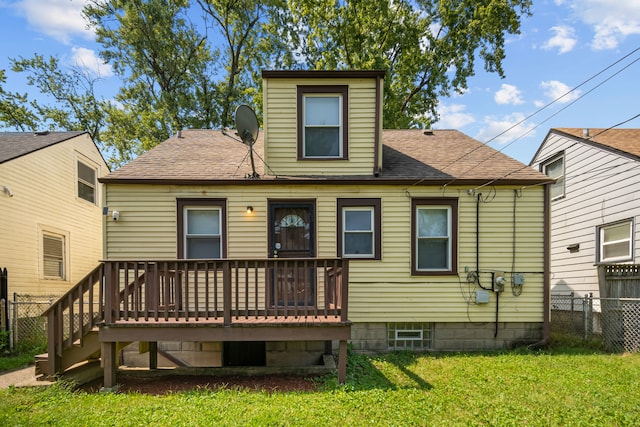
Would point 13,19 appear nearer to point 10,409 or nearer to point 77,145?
point 77,145

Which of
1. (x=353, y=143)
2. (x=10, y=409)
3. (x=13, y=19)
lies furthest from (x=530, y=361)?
(x=13, y=19)

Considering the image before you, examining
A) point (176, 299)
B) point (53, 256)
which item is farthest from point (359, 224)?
point (53, 256)

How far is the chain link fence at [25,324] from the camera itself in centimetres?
766

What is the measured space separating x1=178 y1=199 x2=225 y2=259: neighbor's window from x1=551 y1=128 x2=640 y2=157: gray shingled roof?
8.43 m

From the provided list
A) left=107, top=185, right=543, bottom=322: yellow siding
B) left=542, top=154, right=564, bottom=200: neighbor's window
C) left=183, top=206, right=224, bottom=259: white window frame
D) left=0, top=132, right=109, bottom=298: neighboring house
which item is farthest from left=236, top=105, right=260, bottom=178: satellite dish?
left=542, top=154, right=564, bottom=200: neighbor's window

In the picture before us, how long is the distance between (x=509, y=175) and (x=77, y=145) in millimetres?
12193

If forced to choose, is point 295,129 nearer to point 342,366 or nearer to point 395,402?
point 342,366

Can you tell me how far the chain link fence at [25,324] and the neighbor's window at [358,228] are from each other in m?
6.79

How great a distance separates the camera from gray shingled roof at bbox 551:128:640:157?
8.55 metres

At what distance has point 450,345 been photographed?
7.25 m

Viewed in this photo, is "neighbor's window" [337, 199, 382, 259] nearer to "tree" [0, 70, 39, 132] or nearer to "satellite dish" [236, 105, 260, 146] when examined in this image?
"satellite dish" [236, 105, 260, 146]

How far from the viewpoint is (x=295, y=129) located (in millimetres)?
7344

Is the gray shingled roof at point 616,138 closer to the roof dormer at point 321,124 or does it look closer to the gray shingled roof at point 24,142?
the roof dormer at point 321,124

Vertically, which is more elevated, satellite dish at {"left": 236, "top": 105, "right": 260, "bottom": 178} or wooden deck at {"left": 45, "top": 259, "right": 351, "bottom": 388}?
satellite dish at {"left": 236, "top": 105, "right": 260, "bottom": 178}
